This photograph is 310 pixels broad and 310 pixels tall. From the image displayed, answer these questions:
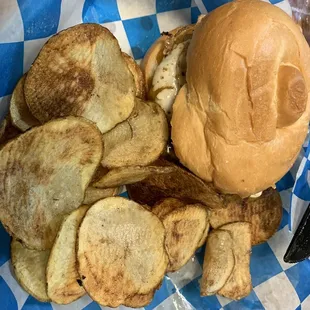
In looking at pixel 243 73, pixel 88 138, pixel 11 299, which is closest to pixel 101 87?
pixel 88 138

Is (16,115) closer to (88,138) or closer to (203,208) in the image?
(88,138)

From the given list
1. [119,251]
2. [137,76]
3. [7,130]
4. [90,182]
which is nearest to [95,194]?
[90,182]

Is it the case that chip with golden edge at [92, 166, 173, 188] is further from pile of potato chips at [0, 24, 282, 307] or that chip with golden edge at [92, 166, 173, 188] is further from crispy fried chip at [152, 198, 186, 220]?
crispy fried chip at [152, 198, 186, 220]

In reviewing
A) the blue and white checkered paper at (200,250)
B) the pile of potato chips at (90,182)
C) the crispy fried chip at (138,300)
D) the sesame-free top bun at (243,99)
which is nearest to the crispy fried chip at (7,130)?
the pile of potato chips at (90,182)

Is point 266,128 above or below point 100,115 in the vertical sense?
below

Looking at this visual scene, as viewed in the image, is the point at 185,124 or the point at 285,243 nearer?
the point at 185,124

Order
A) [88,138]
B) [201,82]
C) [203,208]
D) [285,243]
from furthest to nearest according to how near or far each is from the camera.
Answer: [285,243]
[203,208]
[201,82]
[88,138]
